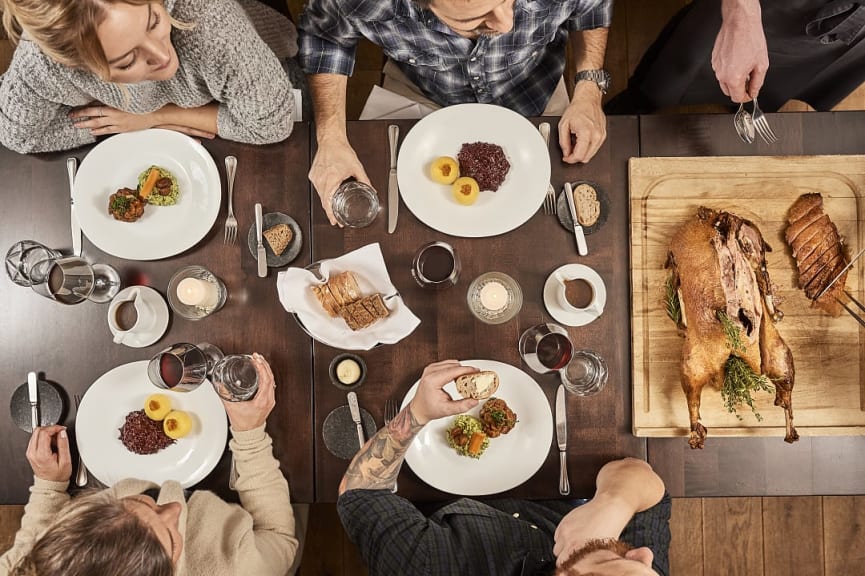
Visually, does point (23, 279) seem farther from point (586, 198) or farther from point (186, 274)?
point (586, 198)

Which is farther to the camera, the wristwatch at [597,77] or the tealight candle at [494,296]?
the wristwatch at [597,77]

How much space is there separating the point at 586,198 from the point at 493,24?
495 millimetres

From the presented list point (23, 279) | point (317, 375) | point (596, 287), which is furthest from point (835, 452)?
point (23, 279)

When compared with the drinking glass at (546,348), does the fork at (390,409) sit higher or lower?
lower

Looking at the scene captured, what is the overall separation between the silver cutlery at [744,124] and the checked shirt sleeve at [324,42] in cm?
106

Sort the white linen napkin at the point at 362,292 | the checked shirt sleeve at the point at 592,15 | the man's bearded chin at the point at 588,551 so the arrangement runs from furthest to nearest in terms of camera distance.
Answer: the checked shirt sleeve at the point at 592,15 < the white linen napkin at the point at 362,292 < the man's bearded chin at the point at 588,551

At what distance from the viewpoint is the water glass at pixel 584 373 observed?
4.92ft

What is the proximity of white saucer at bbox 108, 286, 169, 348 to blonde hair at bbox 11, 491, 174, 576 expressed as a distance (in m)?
0.38

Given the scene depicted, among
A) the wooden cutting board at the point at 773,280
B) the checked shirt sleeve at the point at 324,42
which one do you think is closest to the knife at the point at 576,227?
the wooden cutting board at the point at 773,280

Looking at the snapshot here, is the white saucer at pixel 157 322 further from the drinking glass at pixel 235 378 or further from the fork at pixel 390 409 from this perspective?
the fork at pixel 390 409

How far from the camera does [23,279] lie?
1.54 m

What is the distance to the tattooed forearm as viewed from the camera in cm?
141

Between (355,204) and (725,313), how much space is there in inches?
38.7

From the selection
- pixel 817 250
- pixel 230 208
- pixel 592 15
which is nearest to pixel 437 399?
pixel 230 208
